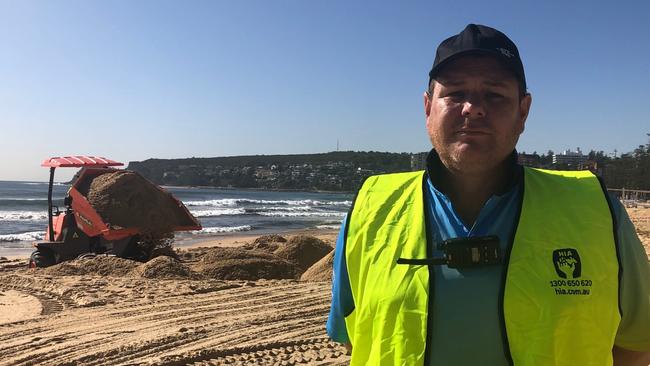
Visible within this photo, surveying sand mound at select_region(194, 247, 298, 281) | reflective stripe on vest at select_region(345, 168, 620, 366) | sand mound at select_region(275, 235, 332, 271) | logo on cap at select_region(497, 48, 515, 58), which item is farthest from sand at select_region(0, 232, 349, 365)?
logo on cap at select_region(497, 48, 515, 58)

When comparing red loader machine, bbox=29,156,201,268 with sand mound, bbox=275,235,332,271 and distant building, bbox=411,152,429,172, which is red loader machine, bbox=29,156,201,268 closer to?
sand mound, bbox=275,235,332,271

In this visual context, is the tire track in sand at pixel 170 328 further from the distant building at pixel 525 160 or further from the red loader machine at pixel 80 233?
the red loader machine at pixel 80 233

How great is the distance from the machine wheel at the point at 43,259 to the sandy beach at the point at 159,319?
1513mm

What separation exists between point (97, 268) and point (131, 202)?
6.24ft

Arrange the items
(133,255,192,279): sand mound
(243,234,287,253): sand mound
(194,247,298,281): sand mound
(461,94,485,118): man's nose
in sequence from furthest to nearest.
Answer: (243,234,287,253): sand mound, (194,247,298,281): sand mound, (133,255,192,279): sand mound, (461,94,485,118): man's nose

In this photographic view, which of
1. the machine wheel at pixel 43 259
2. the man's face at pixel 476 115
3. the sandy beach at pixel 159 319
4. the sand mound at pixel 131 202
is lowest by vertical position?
the machine wheel at pixel 43 259

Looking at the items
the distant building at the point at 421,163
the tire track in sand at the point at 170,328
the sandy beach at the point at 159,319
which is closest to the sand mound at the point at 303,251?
the sandy beach at the point at 159,319

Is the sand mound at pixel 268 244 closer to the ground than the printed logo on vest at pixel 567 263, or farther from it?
closer to the ground

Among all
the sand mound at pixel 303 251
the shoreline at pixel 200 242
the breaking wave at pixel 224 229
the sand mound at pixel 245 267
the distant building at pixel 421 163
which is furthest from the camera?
the breaking wave at pixel 224 229

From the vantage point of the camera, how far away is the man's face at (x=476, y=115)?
1.56m

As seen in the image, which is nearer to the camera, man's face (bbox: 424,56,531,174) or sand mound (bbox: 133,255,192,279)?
man's face (bbox: 424,56,531,174)

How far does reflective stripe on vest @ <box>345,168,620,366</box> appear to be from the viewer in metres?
1.36

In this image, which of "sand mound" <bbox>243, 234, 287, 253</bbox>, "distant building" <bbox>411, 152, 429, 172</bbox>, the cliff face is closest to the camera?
"distant building" <bbox>411, 152, 429, 172</bbox>

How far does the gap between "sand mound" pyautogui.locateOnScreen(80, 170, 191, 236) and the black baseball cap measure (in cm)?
988
